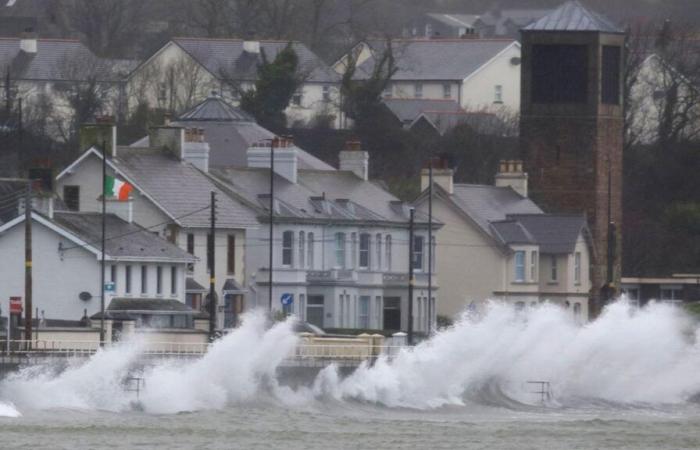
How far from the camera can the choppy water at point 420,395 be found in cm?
7419

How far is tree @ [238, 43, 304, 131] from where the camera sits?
5812 inches

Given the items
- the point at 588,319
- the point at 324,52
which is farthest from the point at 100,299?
the point at 324,52

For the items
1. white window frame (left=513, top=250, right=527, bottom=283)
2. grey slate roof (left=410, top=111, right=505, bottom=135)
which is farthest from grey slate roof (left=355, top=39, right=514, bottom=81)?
white window frame (left=513, top=250, right=527, bottom=283)

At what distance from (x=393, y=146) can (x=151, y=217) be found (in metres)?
41.2

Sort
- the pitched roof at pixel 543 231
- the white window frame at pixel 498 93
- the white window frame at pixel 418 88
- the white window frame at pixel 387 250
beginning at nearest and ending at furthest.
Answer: the white window frame at pixel 387 250, the pitched roof at pixel 543 231, the white window frame at pixel 498 93, the white window frame at pixel 418 88

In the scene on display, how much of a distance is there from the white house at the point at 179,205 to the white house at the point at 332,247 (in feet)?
3.66

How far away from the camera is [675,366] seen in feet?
314

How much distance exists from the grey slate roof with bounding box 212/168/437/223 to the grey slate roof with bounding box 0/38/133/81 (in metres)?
36.1

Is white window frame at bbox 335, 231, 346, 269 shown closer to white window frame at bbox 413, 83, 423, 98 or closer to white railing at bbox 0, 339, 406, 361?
white railing at bbox 0, 339, 406, 361

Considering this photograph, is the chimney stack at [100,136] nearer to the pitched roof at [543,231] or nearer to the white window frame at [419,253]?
the white window frame at [419,253]

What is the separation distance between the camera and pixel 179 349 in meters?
89.2

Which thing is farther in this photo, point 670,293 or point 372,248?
point 670,293

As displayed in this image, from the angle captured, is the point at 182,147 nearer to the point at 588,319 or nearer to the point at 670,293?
the point at 588,319

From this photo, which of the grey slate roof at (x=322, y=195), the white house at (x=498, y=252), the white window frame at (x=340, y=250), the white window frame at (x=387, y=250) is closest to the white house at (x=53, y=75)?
the white house at (x=498, y=252)
